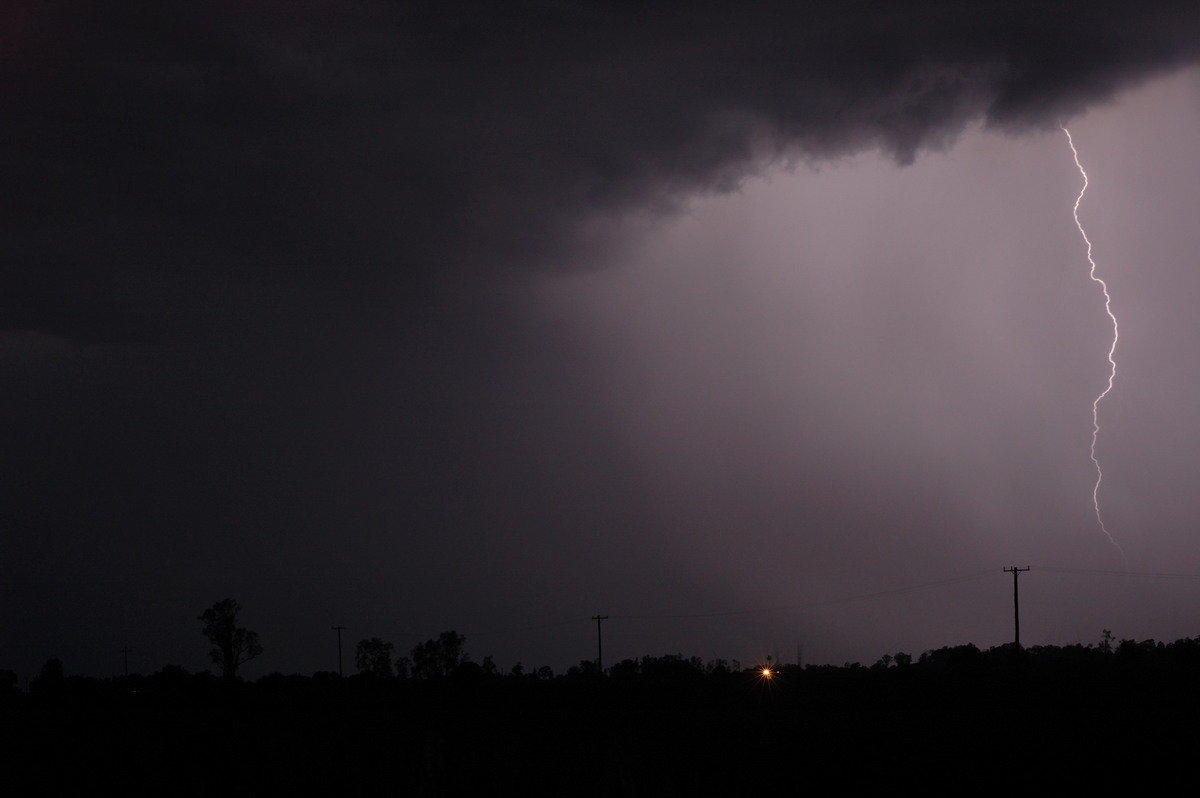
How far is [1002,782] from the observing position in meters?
23.9

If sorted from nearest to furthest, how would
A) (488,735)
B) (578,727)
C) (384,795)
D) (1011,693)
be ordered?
(384,795) < (488,735) < (578,727) < (1011,693)

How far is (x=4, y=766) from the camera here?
1172 inches

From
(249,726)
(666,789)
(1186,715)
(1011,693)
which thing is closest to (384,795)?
(666,789)

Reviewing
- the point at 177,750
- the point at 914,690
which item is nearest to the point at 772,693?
the point at 914,690

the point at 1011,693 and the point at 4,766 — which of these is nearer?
the point at 4,766

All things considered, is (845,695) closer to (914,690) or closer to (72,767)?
(914,690)

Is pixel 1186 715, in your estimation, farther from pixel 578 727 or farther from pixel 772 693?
pixel 772 693

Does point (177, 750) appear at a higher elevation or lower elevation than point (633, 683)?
higher

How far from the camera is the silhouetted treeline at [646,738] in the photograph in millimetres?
23922

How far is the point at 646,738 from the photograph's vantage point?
1396 inches

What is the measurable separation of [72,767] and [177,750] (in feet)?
A: 12.0

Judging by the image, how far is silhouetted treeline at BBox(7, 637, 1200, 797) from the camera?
23922 mm

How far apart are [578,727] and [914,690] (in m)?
27.2

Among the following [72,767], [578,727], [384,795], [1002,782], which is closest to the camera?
[384,795]
